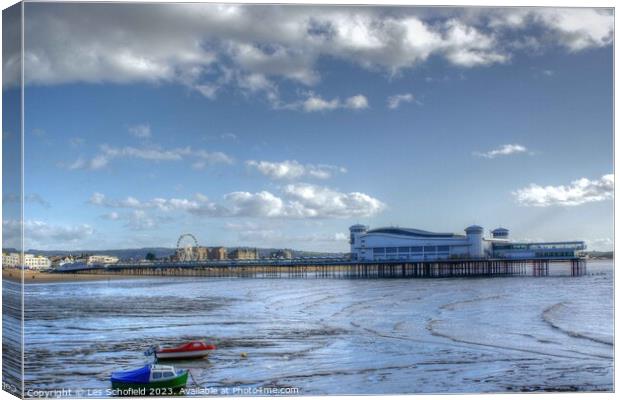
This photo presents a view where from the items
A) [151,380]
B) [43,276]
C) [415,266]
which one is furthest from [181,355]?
[415,266]

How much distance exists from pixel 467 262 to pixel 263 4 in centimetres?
3407

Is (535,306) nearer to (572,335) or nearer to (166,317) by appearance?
(572,335)

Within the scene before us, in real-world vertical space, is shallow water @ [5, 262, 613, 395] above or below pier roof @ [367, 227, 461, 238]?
below

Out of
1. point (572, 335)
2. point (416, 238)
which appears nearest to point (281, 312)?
point (572, 335)

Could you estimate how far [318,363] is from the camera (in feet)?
38.6

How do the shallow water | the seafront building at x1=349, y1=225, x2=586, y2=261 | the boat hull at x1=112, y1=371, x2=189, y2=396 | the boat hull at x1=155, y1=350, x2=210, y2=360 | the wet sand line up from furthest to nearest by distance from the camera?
1. the seafront building at x1=349, y1=225, x2=586, y2=261
2. the boat hull at x1=155, y1=350, x2=210, y2=360
3. the shallow water
4. the boat hull at x1=112, y1=371, x2=189, y2=396
5. the wet sand

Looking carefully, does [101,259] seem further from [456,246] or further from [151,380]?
[151,380]

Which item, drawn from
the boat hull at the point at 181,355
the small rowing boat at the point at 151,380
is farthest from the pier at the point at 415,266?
the small rowing boat at the point at 151,380

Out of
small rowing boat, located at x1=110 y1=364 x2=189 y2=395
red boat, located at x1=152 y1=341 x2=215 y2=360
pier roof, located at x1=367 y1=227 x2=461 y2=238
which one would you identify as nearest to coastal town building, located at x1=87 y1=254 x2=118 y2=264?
pier roof, located at x1=367 y1=227 x2=461 y2=238

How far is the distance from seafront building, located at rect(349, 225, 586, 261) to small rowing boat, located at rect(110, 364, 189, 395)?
3099 centimetres

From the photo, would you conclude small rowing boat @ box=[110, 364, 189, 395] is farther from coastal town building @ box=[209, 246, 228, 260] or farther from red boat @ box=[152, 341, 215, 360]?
coastal town building @ box=[209, 246, 228, 260]

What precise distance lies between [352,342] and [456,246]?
28926 mm

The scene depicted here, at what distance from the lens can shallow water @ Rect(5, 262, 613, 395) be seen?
10680 mm

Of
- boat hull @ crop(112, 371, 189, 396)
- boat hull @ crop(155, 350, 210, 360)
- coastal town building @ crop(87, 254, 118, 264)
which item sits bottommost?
boat hull @ crop(112, 371, 189, 396)
